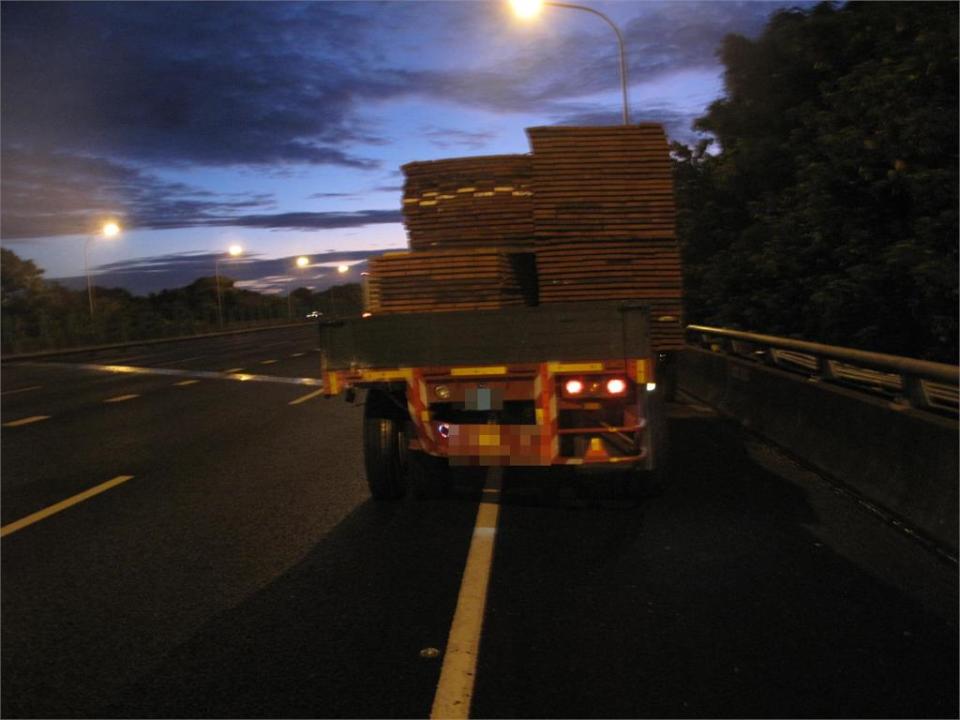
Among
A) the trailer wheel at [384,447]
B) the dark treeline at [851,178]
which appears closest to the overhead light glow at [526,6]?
the dark treeline at [851,178]

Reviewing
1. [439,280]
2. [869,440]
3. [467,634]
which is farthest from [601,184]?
[467,634]

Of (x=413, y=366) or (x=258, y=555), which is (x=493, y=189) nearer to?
(x=413, y=366)

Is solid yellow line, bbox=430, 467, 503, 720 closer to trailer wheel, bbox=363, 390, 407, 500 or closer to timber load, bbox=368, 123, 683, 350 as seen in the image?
trailer wheel, bbox=363, 390, 407, 500

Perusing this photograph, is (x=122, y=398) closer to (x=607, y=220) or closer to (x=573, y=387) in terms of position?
(x=607, y=220)

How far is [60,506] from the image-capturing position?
7.82 metres

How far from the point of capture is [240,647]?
4336 mm

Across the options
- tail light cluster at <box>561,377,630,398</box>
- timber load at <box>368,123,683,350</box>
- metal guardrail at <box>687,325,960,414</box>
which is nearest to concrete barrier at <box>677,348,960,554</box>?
metal guardrail at <box>687,325,960,414</box>

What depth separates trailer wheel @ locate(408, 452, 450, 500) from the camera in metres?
7.49

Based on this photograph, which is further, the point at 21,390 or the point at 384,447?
the point at 21,390

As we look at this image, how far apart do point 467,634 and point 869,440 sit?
4324 millimetres

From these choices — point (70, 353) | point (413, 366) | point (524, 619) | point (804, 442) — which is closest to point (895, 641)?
point (524, 619)

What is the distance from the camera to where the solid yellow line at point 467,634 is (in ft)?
12.1

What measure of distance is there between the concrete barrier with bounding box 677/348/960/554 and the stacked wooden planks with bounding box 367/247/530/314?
3.27 metres

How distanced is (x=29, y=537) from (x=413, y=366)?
10.6ft
